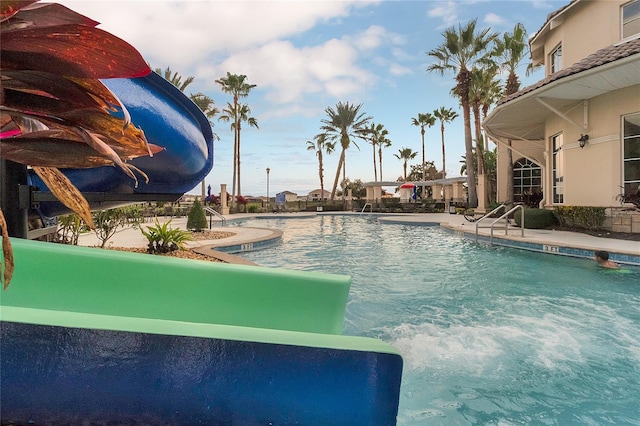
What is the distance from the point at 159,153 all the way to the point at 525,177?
74.5ft

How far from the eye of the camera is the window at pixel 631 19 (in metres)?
11.2

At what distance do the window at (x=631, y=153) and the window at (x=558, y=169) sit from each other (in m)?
2.38

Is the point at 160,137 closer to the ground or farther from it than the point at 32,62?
farther from it

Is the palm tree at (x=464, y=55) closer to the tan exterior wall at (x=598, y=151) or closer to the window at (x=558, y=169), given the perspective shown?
the window at (x=558, y=169)

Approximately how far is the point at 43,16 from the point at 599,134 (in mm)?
13833

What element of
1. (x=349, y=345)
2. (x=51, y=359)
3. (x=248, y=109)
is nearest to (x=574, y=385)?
(x=349, y=345)

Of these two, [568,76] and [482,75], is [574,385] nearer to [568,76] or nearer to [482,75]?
[568,76]

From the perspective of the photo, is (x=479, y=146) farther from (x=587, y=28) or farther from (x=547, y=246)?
(x=547, y=246)

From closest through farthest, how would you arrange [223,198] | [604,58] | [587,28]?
[604,58] → [587,28] → [223,198]

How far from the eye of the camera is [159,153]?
2.48 meters

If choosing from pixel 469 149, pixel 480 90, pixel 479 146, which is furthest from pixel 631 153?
pixel 480 90

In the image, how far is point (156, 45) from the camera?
83.4 inches

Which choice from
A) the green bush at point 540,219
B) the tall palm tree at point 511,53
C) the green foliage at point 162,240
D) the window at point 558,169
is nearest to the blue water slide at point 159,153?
the green foliage at point 162,240

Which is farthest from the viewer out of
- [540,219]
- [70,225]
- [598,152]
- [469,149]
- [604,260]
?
[469,149]
